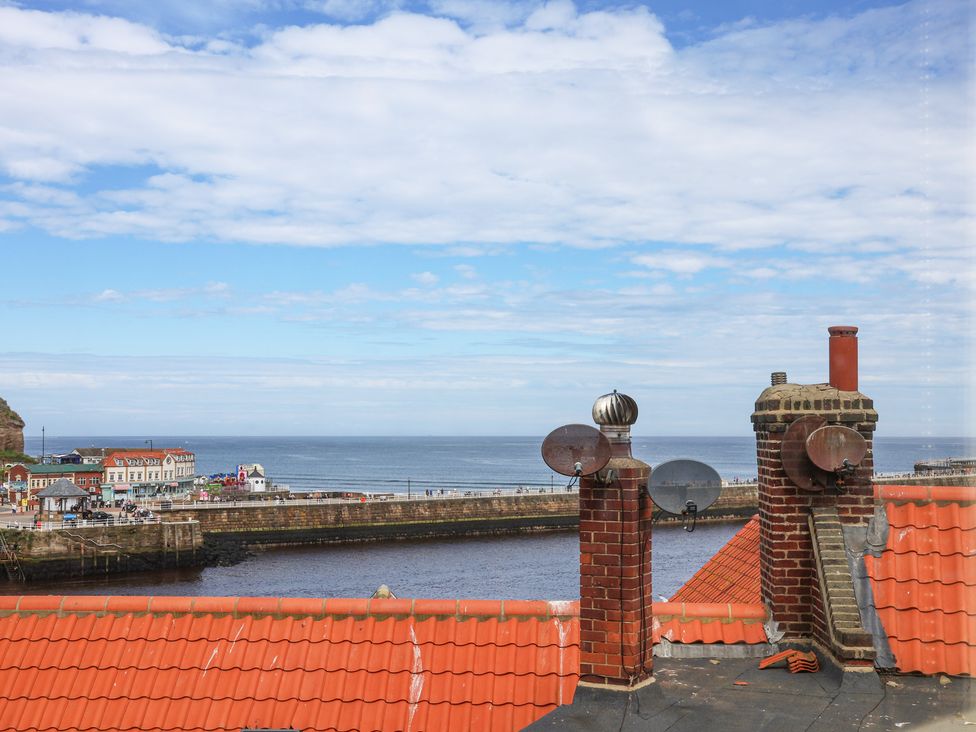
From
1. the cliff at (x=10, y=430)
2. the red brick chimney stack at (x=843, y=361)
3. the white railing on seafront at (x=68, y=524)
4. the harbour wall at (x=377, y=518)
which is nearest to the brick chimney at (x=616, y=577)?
the red brick chimney stack at (x=843, y=361)

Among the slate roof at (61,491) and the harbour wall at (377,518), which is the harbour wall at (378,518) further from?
the slate roof at (61,491)

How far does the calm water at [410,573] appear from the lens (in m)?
49.8

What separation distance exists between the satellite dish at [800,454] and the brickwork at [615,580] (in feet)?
5.80

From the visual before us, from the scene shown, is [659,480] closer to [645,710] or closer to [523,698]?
[645,710]

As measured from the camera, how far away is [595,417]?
285 inches

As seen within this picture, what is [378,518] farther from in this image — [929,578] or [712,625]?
[929,578]

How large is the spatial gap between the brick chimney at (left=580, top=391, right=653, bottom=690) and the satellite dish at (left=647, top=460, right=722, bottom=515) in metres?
0.11

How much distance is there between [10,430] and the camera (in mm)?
129750

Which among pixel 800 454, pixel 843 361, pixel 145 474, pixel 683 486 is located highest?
pixel 843 361

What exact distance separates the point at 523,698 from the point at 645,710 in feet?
5.55

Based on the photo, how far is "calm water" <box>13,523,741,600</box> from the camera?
49.8 meters

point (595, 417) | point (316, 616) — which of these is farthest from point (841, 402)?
point (316, 616)

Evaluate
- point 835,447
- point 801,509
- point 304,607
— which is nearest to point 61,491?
point 304,607

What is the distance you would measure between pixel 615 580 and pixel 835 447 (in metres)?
2.49
